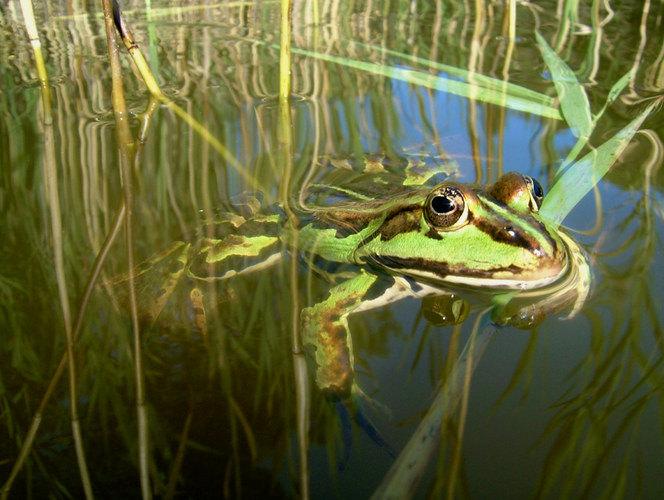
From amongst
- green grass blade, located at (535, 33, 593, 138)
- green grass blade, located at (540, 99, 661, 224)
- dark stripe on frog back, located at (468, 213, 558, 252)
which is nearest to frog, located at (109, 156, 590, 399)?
dark stripe on frog back, located at (468, 213, 558, 252)

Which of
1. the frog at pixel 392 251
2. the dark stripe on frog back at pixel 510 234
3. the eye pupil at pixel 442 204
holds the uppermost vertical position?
the eye pupil at pixel 442 204

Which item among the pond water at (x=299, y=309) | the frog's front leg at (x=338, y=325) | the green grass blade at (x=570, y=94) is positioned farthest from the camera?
the green grass blade at (x=570, y=94)

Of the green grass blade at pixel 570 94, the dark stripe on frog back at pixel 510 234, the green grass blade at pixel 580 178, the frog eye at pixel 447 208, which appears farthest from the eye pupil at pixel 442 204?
the green grass blade at pixel 570 94

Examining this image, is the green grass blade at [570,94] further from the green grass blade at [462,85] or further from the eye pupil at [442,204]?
the eye pupil at [442,204]

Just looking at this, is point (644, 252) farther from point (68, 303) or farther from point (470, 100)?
point (68, 303)

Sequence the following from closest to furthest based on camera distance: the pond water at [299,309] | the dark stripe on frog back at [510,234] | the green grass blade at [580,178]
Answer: the pond water at [299,309] < the dark stripe on frog back at [510,234] < the green grass blade at [580,178]

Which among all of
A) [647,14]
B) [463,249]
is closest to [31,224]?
[463,249]

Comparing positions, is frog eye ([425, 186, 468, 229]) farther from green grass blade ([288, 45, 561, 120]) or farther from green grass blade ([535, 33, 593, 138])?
green grass blade ([288, 45, 561, 120])
